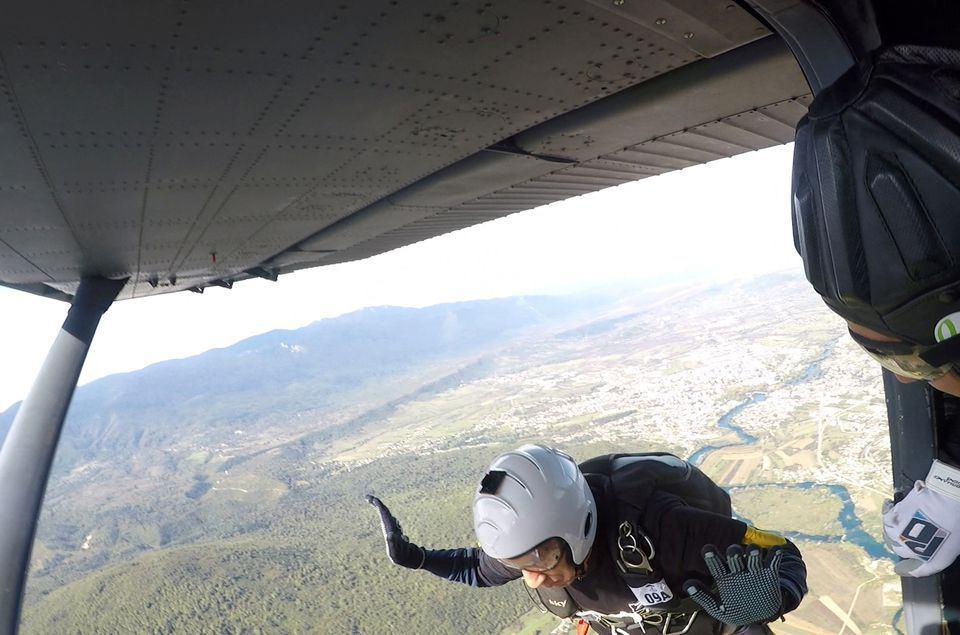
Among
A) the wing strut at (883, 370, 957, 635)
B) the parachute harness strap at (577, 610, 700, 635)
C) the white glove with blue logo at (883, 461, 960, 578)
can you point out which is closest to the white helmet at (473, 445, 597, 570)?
the parachute harness strap at (577, 610, 700, 635)

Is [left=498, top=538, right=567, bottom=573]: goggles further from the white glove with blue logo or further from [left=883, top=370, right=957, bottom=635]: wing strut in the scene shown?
[left=883, top=370, right=957, bottom=635]: wing strut

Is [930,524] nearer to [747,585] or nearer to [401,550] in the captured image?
[747,585]

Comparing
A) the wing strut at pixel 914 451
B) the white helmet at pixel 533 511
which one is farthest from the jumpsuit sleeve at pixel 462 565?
the wing strut at pixel 914 451

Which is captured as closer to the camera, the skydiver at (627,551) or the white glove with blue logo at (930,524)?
the white glove with blue logo at (930,524)

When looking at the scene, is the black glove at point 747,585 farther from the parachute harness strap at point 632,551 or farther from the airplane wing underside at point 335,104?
the airplane wing underside at point 335,104

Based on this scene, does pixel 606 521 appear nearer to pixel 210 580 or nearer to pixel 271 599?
pixel 271 599

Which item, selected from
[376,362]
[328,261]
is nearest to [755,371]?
[328,261]
